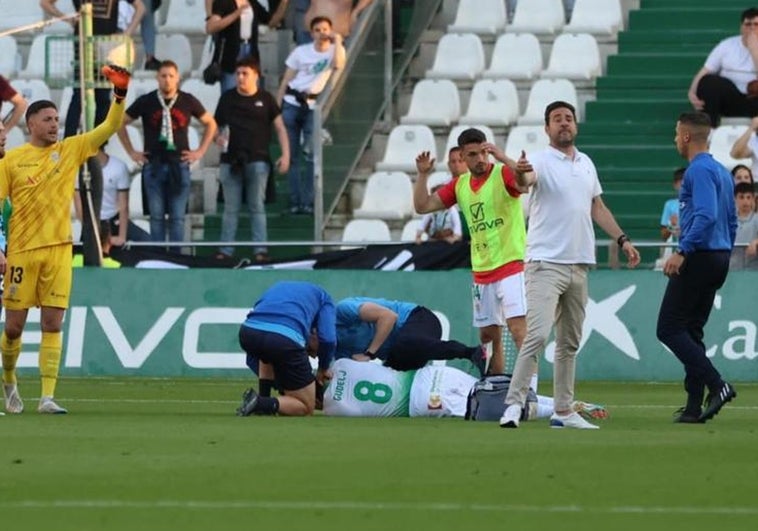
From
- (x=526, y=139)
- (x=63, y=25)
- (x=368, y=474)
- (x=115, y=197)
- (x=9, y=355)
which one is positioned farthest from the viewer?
(x=63, y=25)

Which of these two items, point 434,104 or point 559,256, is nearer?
point 559,256

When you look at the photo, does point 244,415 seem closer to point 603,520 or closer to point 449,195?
point 449,195

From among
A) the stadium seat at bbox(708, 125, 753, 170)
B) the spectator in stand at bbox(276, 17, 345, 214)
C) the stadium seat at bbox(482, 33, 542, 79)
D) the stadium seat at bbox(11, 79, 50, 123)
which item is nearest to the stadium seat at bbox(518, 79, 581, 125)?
the stadium seat at bbox(482, 33, 542, 79)

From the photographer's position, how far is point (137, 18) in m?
25.2

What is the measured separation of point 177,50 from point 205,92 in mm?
1313

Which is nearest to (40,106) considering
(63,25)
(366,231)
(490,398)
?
(490,398)

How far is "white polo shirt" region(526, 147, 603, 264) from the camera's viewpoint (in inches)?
521

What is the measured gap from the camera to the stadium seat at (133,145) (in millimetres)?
24422

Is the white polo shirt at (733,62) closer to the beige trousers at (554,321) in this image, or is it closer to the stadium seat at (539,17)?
the stadium seat at (539,17)

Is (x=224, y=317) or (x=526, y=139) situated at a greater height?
(x=526, y=139)

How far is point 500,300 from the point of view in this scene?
634 inches

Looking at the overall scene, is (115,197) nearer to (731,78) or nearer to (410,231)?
(410,231)

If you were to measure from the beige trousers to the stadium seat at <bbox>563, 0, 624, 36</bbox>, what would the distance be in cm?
1261

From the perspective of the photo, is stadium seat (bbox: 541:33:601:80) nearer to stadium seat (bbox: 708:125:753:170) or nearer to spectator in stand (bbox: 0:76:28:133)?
stadium seat (bbox: 708:125:753:170)
